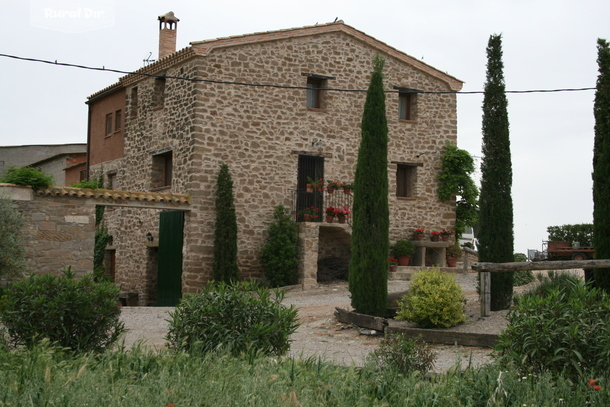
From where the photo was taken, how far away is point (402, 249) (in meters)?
19.7

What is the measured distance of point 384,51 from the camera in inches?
808

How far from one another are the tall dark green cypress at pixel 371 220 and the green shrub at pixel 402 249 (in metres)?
6.57

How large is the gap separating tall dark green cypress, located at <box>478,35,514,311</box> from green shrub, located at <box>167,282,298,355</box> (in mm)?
6614

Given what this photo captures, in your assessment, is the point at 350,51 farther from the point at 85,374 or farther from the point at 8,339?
the point at 85,374

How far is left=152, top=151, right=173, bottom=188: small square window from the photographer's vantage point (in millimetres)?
19859

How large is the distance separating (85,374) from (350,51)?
16.6 m

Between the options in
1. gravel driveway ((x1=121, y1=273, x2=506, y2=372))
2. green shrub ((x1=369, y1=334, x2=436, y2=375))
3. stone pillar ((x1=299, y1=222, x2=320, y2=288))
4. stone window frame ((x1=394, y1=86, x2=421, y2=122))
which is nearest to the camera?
green shrub ((x1=369, y1=334, x2=436, y2=375))

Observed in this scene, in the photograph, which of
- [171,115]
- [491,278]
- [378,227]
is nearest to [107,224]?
[171,115]

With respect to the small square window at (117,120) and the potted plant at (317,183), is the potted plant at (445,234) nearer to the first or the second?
the potted plant at (317,183)

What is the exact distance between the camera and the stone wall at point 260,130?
1795 cm

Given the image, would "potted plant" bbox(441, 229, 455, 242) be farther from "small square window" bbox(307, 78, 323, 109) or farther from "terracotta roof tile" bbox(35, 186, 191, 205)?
"terracotta roof tile" bbox(35, 186, 191, 205)

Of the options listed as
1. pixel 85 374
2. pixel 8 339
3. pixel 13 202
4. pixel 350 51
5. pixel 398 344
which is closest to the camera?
pixel 85 374

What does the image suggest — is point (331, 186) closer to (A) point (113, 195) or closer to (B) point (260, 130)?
(B) point (260, 130)

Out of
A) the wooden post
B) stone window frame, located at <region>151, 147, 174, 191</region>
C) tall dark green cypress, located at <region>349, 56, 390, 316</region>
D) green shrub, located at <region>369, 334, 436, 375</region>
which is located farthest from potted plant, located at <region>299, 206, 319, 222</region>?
green shrub, located at <region>369, 334, 436, 375</region>
